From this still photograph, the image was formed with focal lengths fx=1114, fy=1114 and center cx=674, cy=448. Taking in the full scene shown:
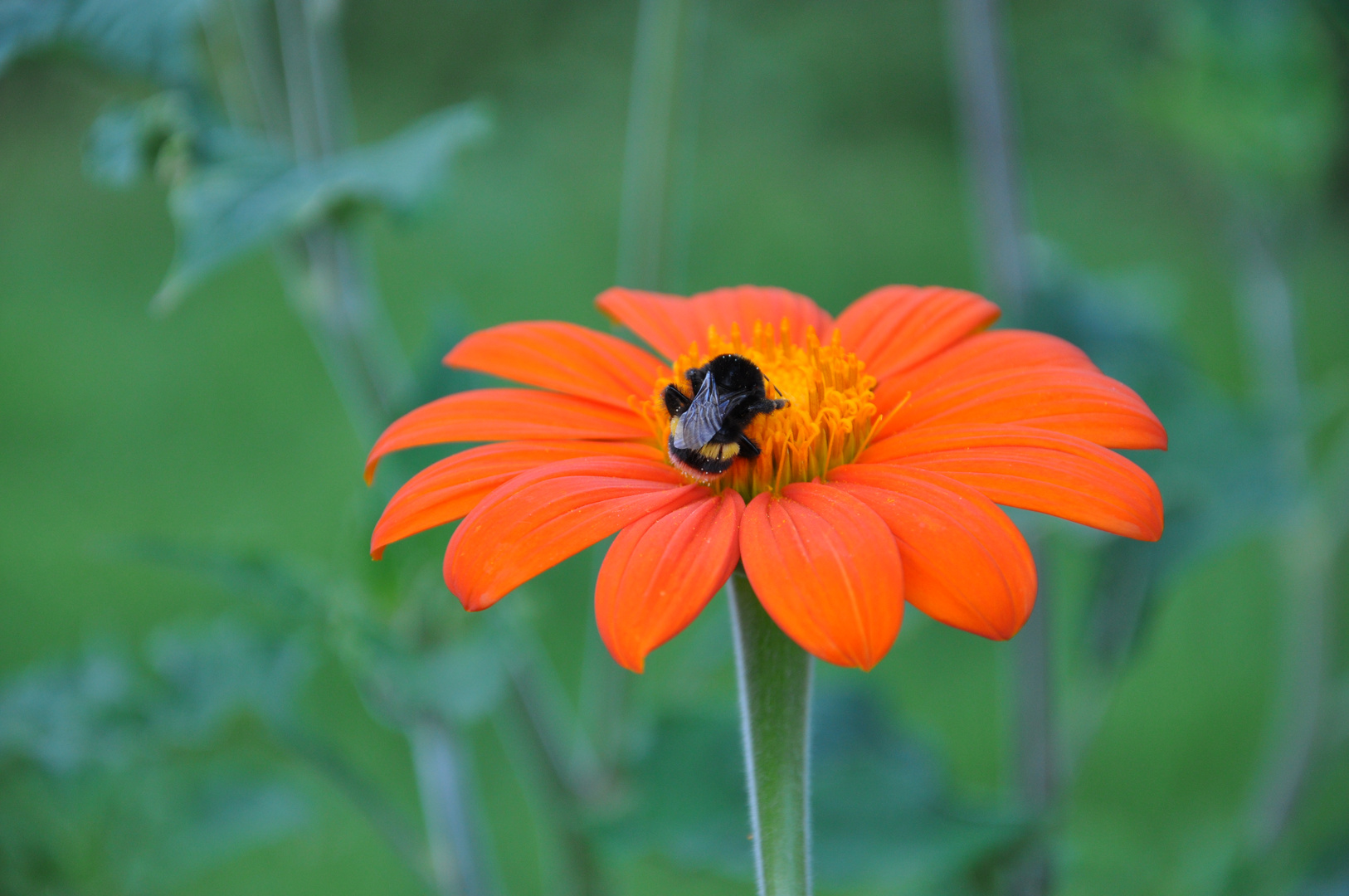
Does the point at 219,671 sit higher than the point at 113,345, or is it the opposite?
the point at 113,345

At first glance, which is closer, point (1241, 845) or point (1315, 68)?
point (1241, 845)

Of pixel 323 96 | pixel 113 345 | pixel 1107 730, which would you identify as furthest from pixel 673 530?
pixel 113 345

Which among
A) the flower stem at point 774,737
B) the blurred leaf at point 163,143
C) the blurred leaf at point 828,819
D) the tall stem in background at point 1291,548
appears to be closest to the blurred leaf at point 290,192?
the blurred leaf at point 163,143

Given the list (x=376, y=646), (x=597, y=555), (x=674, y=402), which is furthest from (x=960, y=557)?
(x=597, y=555)

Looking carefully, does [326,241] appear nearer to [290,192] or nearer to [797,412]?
[290,192]

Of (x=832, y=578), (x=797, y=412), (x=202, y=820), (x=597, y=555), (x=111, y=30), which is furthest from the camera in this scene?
(x=597, y=555)

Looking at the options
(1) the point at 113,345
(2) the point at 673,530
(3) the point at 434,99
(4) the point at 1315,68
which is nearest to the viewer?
(2) the point at 673,530

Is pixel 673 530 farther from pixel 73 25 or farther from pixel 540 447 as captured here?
pixel 73 25

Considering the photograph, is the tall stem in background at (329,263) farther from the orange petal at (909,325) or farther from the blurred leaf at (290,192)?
the orange petal at (909,325)
